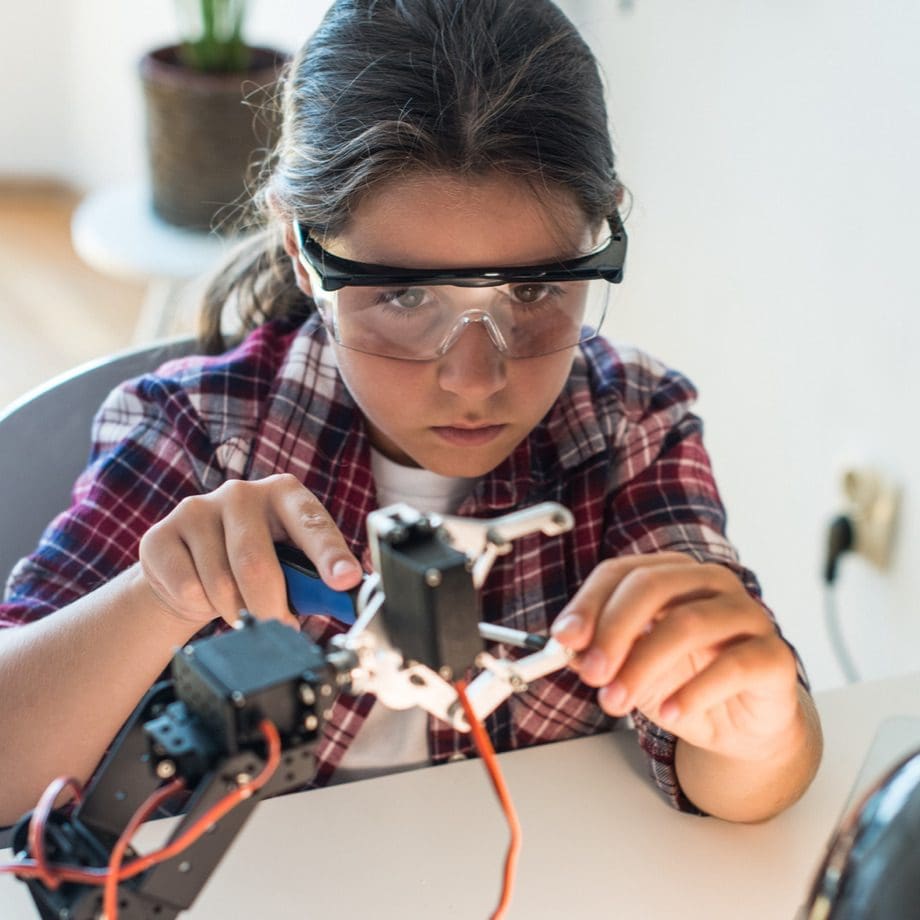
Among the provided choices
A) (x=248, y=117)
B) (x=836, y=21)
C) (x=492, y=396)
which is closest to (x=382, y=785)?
(x=492, y=396)

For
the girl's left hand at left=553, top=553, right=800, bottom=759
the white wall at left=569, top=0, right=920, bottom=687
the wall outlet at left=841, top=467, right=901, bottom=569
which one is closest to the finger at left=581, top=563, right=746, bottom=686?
the girl's left hand at left=553, top=553, right=800, bottom=759

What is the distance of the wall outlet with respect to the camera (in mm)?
1547

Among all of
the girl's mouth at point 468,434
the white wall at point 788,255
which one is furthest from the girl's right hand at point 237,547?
the white wall at point 788,255

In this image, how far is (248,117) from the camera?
2.04 metres

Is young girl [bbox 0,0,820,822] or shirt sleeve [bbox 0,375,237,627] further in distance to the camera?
shirt sleeve [bbox 0,375,237,627]

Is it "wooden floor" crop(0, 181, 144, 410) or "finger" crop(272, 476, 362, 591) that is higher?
"finger" crop(272, 476, 362, 591)

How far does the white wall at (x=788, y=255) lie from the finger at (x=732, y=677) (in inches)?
28.0

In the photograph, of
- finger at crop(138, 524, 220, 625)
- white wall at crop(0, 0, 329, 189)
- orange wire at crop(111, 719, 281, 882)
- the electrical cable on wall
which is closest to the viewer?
orange wire at crop(111, 719, 281, 882)

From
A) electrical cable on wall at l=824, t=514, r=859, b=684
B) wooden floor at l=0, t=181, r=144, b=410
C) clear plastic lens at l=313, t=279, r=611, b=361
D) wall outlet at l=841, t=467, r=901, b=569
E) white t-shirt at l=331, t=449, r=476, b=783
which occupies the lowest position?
wooden floor at l=0, t=181, r=144, b=410

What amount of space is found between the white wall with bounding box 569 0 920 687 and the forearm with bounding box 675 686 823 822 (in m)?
0.65

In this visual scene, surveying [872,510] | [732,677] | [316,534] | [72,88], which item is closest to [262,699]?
[316,534]

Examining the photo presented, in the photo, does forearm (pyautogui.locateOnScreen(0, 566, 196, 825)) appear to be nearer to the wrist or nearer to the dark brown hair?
the wrist

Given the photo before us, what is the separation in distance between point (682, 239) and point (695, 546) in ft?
2.83

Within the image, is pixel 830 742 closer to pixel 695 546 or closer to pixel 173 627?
pixel 695 546
